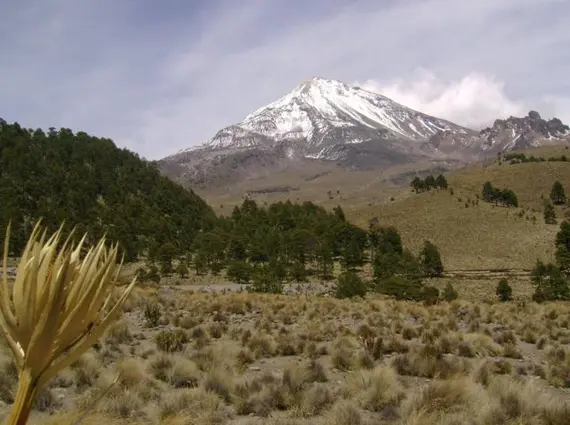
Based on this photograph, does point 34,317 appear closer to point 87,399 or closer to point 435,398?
point 87,399

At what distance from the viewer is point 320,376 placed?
29.7ft

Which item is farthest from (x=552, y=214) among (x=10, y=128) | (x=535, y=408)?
(x=10, y=128)

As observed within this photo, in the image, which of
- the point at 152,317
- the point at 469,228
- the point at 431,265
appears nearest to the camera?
the point at 152,317

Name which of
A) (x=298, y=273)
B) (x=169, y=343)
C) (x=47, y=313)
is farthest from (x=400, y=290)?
(x=47, y=313)

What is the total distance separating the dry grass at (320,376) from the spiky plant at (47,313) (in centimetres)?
124

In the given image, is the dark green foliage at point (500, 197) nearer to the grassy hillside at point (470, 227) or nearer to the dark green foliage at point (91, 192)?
the grassy hillside at point (470, 227)

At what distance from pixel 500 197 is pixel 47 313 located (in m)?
95.0

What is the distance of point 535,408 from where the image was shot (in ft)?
21.6

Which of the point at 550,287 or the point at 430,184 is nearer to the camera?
the point at 550,287

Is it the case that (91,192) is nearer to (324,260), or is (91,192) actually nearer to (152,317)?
(324,260)

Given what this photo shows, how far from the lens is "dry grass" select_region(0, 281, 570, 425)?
21.5 ft

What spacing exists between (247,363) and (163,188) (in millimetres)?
94532

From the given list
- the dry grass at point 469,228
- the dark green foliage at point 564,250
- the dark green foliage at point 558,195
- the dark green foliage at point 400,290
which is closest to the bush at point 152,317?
the dark green foliage at point 400,290

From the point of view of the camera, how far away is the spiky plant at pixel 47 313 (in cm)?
120
